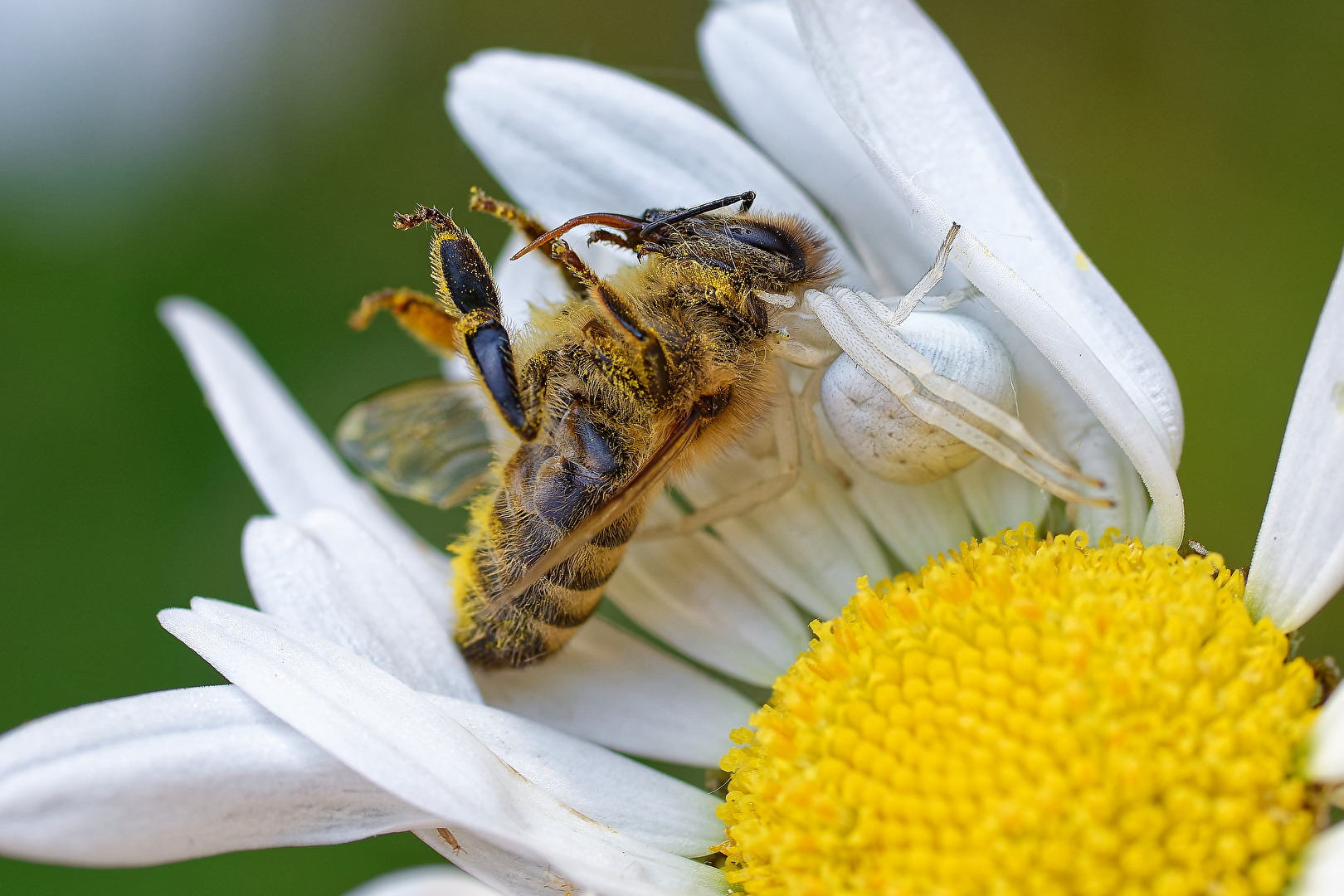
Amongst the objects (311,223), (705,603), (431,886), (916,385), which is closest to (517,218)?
(916,385)

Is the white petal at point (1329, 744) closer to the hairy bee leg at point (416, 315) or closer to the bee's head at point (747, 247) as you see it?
the bee's head at point (747, 247)

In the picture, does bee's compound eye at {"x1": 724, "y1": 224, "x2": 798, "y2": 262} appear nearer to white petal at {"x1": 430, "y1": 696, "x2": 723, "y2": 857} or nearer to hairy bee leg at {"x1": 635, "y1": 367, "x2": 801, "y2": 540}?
hairy bee leg at {"x1": 635, "y1": 367, "x2": 801, "y2": 540}

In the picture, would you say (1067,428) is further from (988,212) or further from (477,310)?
(477,310)

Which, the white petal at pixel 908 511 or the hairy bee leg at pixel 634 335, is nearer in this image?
the hairy bee leg at pixel 634 335

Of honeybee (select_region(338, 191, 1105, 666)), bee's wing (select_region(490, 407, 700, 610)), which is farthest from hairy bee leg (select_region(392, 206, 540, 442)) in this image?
bee's wing (select_region(490, 407, 700, 610))

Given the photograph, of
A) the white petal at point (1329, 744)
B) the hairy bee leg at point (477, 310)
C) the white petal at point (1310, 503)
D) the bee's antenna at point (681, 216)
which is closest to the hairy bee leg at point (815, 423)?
the bee's antenna at point (681, 216)

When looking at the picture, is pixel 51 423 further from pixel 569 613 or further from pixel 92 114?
pixel 569 613
